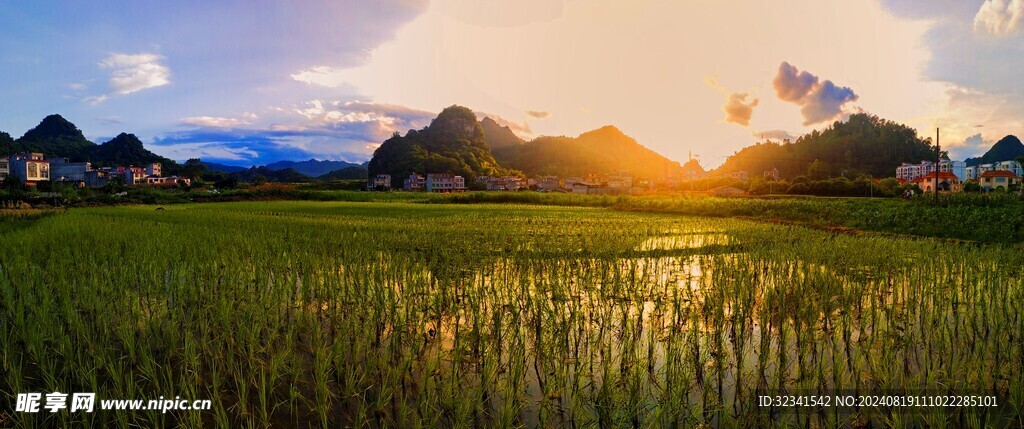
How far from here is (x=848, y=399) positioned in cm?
352

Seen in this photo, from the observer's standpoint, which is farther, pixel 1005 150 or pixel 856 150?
pixel 1005 150

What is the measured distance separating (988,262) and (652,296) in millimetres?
7290

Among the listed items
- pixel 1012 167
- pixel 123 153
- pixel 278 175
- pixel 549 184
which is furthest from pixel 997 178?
pixel 123 153

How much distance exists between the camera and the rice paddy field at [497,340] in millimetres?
3393

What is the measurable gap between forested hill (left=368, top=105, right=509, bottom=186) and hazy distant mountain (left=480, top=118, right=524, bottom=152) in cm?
2886

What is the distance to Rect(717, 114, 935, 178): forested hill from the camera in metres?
83.4

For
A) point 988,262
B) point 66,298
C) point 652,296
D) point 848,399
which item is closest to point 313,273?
point 66,298

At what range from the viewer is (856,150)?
3374 inches

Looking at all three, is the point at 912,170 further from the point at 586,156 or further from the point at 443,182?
the point at 443,182

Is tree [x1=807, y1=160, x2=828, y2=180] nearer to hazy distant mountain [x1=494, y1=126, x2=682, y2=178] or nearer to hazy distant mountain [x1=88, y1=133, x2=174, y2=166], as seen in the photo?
hazy distant mountain [x1=494, y1=126, x2=682, y2=178]

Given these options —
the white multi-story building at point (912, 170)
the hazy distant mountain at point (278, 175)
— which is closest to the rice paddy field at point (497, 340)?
the white multi-story building at point (912, 170)

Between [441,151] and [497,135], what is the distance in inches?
2128

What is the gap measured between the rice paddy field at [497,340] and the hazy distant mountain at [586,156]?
377 ft

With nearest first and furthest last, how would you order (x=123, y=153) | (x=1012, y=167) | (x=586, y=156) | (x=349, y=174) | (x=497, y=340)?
(x=497, y=340) < (x=1012, y=167) < (x=123, y=153) < (x=349, y=174) < (x=586, y=156)
